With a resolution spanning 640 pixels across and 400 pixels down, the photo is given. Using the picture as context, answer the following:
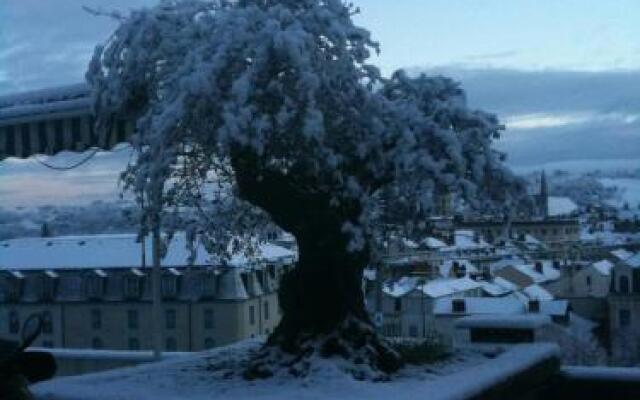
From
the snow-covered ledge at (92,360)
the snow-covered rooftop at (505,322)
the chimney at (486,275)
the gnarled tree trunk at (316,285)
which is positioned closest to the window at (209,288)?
the snow-covered ledge at (92,360)

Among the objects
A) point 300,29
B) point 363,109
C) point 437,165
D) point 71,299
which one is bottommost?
point 71,299

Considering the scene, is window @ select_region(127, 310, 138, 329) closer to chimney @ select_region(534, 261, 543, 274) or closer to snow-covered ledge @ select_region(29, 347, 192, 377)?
snow-covered ledge @ select_region(29, 347, 192, 377)

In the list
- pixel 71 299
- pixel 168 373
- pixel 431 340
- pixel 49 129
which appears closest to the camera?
pixel 168 373

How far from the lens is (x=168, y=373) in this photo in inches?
243

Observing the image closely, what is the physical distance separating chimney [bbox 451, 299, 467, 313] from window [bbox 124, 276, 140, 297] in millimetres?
11103

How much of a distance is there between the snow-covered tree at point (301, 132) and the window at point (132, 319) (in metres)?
21.0

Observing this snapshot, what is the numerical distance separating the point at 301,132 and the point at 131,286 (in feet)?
78.1

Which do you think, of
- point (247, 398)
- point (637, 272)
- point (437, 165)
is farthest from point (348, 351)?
point (637, 272)

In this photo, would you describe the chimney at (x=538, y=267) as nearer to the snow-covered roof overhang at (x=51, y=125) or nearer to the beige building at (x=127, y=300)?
the beige building at (x=127, y=300)

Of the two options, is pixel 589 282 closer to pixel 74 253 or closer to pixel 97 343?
pixel 74 253

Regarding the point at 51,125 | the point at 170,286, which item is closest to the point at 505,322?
the point at 51,125

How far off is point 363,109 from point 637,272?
28.1 meters

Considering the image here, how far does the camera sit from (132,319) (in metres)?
27.0

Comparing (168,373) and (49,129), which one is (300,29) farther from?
(49,129)
